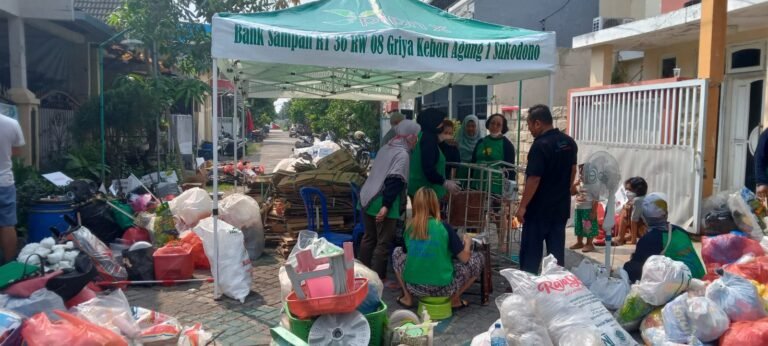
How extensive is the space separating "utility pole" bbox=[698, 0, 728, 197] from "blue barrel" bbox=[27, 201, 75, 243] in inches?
301

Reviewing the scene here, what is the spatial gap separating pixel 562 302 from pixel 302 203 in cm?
403

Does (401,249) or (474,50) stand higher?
(474,50)

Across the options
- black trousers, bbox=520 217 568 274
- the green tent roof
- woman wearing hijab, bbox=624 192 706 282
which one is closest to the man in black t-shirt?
black trousers, bbox=520 217 568 274

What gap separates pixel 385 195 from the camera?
530 cm

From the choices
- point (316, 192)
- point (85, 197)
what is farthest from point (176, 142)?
point (316, 192)

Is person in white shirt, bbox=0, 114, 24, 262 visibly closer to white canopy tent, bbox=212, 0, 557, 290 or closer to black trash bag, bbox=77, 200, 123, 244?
black trash bag, bbox=77, 200, 123, 244

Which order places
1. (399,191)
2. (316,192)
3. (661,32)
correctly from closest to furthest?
(399,191) < (316,192) < (661,32)

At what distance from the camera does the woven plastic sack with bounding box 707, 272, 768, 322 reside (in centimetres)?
397

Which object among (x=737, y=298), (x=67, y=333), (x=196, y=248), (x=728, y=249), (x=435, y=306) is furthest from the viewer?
(x=196, y=248)

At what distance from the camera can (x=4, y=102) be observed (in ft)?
29.6

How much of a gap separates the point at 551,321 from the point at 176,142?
1260 cm

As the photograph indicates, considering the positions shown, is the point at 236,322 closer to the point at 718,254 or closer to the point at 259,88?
the point at 718,254

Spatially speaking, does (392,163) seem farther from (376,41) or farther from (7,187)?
(7,187)

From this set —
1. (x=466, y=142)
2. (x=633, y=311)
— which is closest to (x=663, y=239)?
(x=633, y=311)
